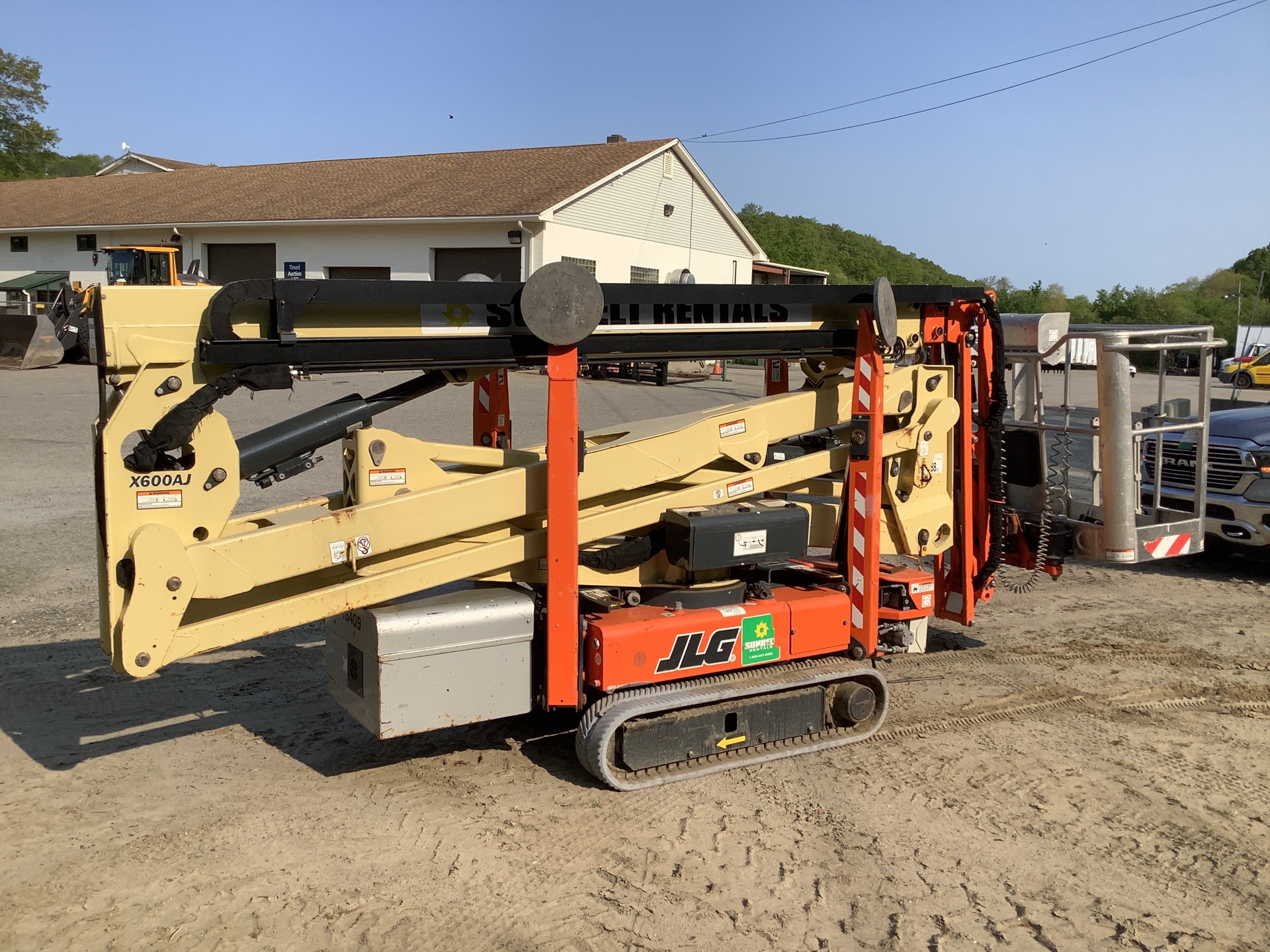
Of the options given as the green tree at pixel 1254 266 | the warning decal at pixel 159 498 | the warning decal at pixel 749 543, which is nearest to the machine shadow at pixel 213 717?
the warning decal at pixel 749 543

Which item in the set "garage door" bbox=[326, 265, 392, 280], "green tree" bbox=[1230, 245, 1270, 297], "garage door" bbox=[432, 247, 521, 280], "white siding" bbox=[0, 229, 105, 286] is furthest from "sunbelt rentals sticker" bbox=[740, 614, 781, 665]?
"green tree" bbox=[1230, 245, 1270, 297]

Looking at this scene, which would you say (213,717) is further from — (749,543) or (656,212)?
(656,212)

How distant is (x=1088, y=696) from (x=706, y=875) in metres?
3.27

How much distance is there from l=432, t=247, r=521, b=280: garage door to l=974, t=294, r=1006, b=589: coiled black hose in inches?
1004

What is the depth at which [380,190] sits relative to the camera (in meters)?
33.3

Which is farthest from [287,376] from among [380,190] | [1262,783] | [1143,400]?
[380,190]

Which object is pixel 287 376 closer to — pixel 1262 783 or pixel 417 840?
pixel 417 840

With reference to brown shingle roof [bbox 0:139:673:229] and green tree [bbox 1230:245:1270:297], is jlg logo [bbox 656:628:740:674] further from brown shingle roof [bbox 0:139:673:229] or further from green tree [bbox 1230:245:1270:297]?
green tree [bbox 1230:245:1270:297]

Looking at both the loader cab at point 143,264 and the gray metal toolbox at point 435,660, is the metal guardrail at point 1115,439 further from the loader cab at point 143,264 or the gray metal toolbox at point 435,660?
the loader cab at point 143,264

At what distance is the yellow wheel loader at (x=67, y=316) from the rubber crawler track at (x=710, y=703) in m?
19.9

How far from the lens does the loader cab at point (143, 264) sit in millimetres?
28688

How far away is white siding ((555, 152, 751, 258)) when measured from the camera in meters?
31.4

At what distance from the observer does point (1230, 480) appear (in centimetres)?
916

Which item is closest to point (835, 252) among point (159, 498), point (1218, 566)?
point (1218, 566)
